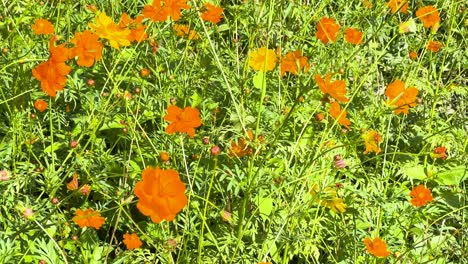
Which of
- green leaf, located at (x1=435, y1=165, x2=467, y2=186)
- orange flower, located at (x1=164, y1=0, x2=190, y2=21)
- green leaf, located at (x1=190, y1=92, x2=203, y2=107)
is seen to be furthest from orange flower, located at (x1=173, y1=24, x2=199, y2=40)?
green leaf, located at (x1=435, y1=165, x2=467, y2=186)

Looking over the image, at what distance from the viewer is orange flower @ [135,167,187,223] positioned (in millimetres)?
1188

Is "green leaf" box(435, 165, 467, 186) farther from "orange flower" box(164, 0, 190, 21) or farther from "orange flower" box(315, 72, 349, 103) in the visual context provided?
"orange flower" box(164, 0, 190, 21)

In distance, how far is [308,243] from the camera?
1.80 meters

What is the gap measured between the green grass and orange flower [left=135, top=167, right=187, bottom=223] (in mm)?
220

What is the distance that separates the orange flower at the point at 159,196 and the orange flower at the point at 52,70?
0.52 metres

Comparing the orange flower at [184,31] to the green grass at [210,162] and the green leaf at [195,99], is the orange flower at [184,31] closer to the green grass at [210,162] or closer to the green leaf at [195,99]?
the green grass at [210,162]

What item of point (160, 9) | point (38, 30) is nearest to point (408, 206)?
point (160, 9)

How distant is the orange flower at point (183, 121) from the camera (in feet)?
4.91

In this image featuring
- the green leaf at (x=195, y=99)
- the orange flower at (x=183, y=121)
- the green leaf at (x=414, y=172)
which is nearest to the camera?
the orange flower at (x=183, y=121)

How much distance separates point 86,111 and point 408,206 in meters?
1.16

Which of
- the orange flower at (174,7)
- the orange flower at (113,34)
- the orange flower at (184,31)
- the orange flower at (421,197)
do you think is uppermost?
the orange flower at (184,31)

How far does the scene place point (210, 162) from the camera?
1.89 m

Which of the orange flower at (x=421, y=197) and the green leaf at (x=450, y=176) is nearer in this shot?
the orange flower at (x=421, y=197)

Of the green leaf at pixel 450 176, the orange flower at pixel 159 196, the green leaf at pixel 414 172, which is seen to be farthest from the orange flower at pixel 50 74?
the green leaf at pixel 450 176
